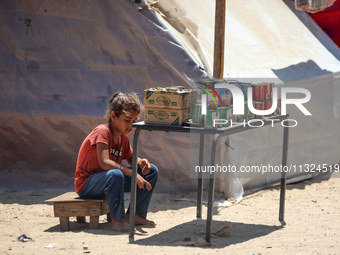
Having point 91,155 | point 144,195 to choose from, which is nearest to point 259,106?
point 144,195

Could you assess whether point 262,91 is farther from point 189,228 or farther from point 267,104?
point 189,228

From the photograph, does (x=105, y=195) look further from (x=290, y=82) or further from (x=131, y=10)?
(x=290, y=82)

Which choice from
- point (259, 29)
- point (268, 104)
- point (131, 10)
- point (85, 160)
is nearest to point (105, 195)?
point (85, 160)

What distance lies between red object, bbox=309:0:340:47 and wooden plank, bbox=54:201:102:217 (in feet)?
15.9

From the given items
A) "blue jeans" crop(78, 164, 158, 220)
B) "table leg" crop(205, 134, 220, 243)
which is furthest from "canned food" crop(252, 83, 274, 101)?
"blue jeans" crop(78, 164, 158, 220)

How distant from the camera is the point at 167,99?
13.5ft

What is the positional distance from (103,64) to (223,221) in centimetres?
202

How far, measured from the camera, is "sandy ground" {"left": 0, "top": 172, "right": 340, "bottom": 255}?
3.98 meters

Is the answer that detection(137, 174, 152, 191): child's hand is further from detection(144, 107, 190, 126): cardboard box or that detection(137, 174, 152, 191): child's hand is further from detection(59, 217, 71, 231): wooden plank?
detection(59, 217, 71, 231): wooden plank

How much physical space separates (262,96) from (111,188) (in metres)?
1.36

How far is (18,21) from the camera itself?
19.0 ft

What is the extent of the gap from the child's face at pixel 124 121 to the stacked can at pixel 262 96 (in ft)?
3.01

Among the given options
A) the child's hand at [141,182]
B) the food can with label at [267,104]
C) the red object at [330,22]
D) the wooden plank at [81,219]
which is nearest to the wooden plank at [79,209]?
the wooden plank at [81,219]

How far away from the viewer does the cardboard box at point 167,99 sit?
4.09 m
